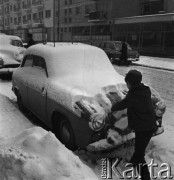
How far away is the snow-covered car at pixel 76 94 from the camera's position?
3.79m

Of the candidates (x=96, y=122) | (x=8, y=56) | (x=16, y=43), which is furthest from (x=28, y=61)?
(x=16, y=43)

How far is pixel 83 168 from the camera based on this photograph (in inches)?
122

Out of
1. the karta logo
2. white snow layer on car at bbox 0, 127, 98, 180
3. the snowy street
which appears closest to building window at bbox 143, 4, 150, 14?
the snowy street

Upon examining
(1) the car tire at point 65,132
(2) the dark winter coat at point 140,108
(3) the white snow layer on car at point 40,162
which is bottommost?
(1) the car tire at point 65,132

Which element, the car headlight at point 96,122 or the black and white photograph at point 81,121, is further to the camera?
the car headlight at point 96,122

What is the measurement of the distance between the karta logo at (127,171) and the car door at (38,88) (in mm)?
1689

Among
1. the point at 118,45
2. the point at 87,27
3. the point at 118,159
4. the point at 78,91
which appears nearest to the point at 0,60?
the point at 78,91

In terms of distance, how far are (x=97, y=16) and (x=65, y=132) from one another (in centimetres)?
3758

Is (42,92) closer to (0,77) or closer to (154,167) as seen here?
(154,167)

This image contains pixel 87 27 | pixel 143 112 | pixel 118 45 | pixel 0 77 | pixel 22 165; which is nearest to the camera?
pixel 22 165

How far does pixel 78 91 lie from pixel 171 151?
1898 millimetres

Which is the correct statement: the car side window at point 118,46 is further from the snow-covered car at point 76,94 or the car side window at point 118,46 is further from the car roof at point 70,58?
the car roof at point 70,58

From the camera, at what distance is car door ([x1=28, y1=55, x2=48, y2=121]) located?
16.3 ft

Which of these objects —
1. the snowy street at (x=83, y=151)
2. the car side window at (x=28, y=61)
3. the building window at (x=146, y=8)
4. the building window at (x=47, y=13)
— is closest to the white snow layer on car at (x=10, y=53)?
the snowy street at (x=83, y=151)
